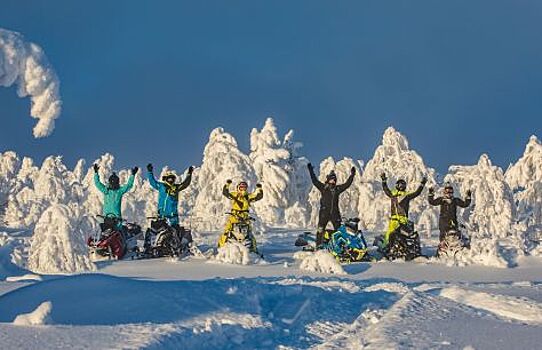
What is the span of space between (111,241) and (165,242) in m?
1.29

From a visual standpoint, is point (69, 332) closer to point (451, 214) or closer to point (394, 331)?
point (394, 331)

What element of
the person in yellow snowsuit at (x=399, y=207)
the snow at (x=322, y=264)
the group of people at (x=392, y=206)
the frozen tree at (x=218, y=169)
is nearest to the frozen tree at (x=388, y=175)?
the frozen tree at (x=218, y=169)

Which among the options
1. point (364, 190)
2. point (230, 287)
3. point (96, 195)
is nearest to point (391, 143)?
point (364, 190)

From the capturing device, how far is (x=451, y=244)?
614 inches

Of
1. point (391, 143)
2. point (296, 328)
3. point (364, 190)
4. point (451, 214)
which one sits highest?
point (391, 143)

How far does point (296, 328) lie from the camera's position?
742 centimetres

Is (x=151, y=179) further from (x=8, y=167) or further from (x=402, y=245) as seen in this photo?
(x=8, y=167)

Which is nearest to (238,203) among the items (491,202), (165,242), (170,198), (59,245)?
(170,198)

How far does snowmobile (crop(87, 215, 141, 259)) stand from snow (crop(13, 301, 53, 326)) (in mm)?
9827

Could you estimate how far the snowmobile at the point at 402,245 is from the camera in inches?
609

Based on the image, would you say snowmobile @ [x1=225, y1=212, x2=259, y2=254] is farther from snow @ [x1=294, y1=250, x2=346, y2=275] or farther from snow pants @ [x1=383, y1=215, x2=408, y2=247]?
snow pants @ [x1=383, y1=215, x2=408, y2=247]

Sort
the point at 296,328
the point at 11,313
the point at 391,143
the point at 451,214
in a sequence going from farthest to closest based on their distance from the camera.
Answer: the point at 391,143
the point at 451,214
the point at 296,328
the point at 11,313

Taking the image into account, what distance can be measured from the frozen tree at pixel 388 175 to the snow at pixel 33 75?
97.6 feet

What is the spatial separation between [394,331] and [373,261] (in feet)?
27.1
